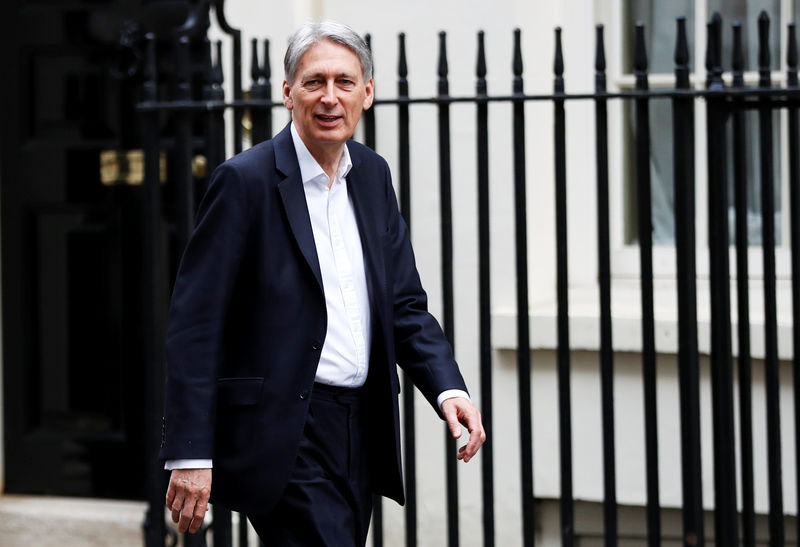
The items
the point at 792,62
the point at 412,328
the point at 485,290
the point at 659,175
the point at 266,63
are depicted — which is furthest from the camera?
the point at 659,175

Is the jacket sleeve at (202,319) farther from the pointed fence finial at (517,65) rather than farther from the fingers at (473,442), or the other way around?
the pointed fence finial at (517,65)

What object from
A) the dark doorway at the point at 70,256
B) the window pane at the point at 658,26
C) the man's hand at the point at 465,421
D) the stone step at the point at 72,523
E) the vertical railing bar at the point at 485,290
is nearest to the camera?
the man's hand at the point at 465,421

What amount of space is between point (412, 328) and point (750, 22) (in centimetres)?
247

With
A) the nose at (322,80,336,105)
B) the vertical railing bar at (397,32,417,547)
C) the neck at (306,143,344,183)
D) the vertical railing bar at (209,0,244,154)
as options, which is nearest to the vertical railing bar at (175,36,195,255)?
the vertical railing bar at (209,0,244,154)

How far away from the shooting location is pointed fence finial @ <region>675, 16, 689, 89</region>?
3648mm

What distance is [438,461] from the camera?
4.77m

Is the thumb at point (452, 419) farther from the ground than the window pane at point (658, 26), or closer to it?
closer to it

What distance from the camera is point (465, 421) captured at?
109 inches

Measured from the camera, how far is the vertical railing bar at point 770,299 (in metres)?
3.69

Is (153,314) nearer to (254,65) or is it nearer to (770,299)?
(254,65)

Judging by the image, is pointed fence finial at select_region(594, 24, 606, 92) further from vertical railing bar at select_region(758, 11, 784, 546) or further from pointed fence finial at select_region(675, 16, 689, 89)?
vertical railing bar at select_region(758, 11, 784, 546)

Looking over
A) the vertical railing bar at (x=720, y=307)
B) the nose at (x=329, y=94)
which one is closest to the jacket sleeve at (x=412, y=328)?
the nose at (x=329, y=94)

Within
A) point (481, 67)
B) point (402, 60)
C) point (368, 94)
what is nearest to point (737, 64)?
point (481, 67)

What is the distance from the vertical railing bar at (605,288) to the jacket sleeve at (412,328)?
96cm
